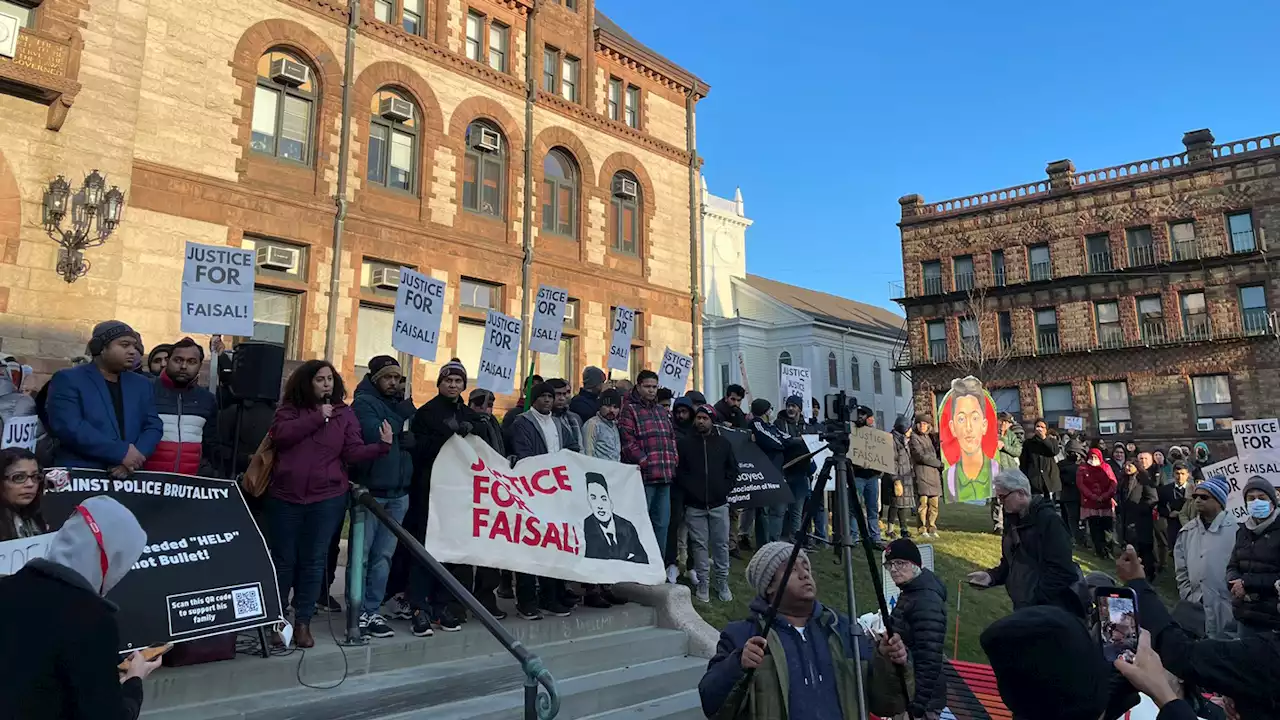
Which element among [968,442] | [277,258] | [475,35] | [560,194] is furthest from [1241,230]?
[277,258]

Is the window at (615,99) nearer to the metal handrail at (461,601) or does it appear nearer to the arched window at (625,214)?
the arched window at (625,214)

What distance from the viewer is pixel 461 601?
4801 millimetres

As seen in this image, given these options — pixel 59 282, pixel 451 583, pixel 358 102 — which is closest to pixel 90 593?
pixel 451 583

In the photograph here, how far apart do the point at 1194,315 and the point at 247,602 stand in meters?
42.4

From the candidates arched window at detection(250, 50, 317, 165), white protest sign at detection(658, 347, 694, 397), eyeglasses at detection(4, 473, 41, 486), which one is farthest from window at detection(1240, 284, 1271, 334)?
eyeglasses at detection(4, 473, 41, 486)

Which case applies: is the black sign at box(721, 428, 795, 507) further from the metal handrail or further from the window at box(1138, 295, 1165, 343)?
the window at box(1138, 295, 1165, 343)

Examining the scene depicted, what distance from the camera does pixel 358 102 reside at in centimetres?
1875

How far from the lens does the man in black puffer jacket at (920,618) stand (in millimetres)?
5285

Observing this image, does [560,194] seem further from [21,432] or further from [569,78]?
[21,432]

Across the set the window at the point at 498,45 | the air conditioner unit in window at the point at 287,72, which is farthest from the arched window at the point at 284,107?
the window at the point at 498,45

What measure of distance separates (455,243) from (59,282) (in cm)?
873

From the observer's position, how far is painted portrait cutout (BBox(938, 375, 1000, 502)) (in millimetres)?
16953

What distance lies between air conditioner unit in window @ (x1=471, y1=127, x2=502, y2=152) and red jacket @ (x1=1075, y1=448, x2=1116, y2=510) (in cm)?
1655

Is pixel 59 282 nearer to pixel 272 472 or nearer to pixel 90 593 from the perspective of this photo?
pixel 272 472
